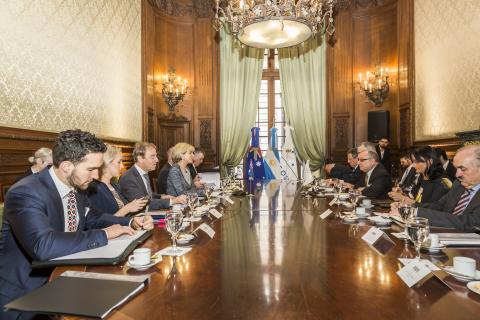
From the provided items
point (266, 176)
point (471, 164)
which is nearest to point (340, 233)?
point (471, 164)

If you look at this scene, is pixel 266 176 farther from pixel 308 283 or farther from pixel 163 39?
pixel 308 283

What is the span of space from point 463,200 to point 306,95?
5.46 meters

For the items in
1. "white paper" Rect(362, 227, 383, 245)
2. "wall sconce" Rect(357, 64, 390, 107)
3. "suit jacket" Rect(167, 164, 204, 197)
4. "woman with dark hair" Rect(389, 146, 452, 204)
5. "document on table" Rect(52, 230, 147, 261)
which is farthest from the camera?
"wall sconce" Rect(357, 64, 390, 107)

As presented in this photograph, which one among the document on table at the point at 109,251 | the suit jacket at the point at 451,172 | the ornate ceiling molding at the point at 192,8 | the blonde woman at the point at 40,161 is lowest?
the document on table at the point at 109,251

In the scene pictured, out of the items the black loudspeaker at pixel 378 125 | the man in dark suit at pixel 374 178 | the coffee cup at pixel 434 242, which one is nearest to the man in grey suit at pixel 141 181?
the coffee cup at pixel 434 242

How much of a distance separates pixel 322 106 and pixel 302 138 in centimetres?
81

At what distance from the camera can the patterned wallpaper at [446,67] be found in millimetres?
4781

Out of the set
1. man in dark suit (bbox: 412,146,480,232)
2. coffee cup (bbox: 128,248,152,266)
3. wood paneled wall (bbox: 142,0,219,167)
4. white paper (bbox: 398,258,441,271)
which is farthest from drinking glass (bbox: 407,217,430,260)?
wood paneled wall (bbox: 142,0,219,167)

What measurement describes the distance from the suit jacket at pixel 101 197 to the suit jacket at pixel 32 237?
839 mm

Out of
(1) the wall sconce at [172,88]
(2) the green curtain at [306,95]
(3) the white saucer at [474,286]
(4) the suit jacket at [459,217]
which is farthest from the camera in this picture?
(2) the green curtain at [306,95]

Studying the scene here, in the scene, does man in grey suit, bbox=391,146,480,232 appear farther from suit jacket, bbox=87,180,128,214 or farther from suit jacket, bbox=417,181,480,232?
suit jacket, bbox=87,180,128,214

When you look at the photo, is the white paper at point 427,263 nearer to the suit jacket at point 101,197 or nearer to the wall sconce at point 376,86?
the suit jacket at point 101,197

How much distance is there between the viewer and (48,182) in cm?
167

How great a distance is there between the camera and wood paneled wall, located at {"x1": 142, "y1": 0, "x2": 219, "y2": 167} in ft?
24.0
